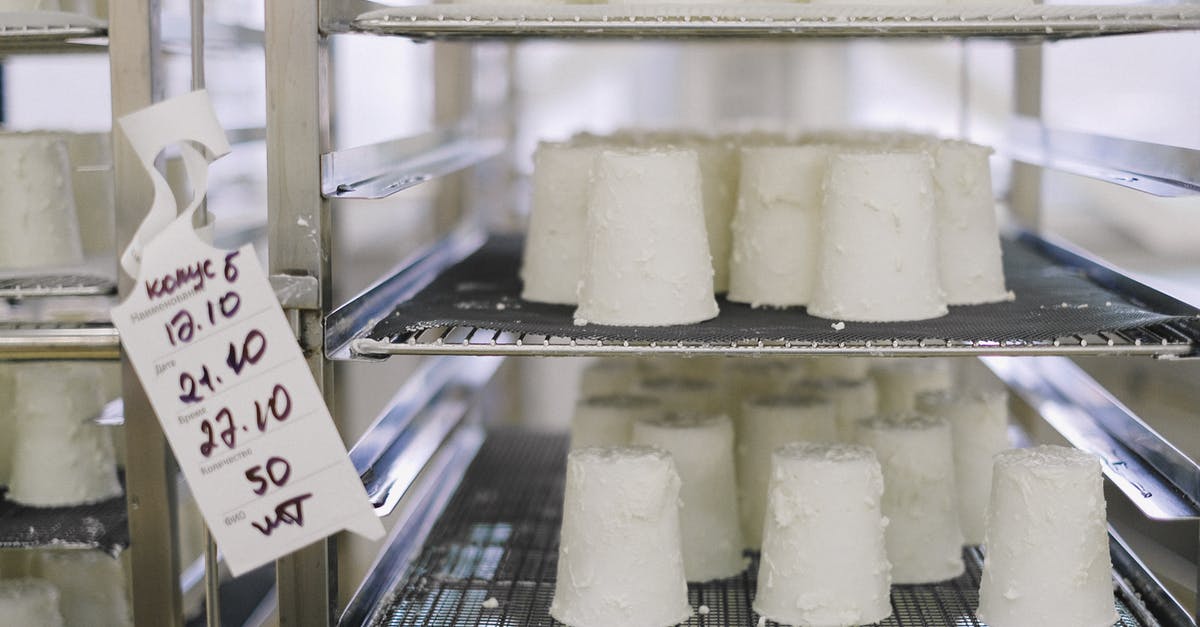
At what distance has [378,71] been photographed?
10.5ft

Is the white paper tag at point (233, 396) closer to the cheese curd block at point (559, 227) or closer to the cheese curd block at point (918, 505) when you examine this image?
the cheese curd block at point (559, 227)

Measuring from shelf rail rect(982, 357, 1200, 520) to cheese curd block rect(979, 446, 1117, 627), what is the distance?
0.23 ft

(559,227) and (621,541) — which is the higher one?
(559,227)

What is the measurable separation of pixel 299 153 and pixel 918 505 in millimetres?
927

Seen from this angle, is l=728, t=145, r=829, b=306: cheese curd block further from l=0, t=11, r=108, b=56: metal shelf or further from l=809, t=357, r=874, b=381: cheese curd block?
l=0, t=11, r=108, b=56: metal shelf

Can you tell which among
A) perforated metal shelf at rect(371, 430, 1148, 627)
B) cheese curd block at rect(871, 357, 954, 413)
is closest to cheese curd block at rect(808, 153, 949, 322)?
perforated metal shelf at rect(371, 430, 1148, 627)

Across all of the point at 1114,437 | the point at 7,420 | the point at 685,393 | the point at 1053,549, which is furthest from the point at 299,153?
the point at 1114,437

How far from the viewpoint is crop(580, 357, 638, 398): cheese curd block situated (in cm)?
212

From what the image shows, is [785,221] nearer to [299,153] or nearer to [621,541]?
[621,541]

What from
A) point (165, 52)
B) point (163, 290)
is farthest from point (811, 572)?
point (165, 52)

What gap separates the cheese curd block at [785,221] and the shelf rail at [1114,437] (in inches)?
17.8

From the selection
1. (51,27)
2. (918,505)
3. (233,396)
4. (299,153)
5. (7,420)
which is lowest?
(918,505)

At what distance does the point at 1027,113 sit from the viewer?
2328 millimetres

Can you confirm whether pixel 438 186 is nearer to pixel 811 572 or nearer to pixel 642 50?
pixel 642 50
